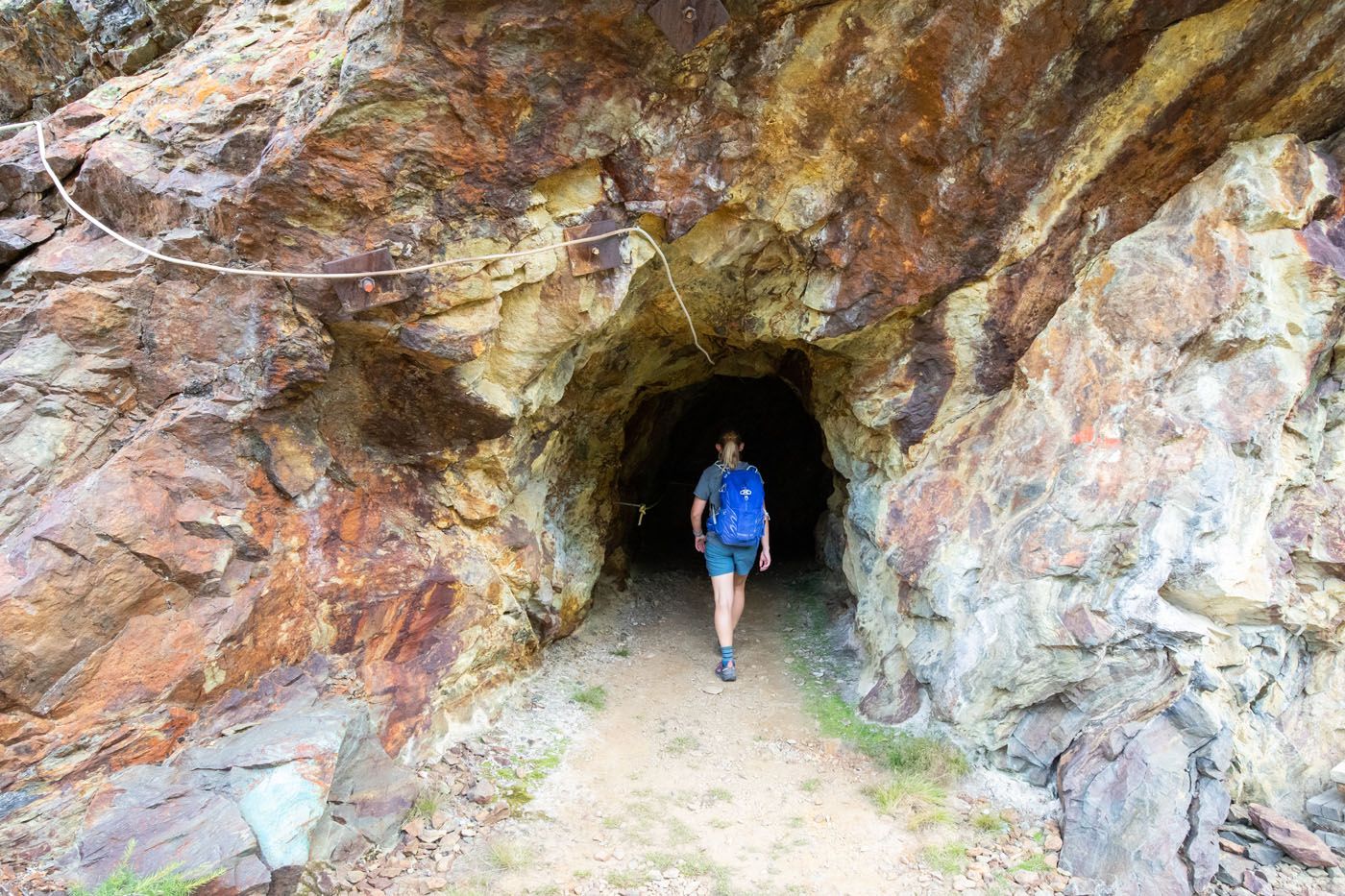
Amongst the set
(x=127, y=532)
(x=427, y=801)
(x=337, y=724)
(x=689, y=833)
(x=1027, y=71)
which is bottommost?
(x=689, y=833)

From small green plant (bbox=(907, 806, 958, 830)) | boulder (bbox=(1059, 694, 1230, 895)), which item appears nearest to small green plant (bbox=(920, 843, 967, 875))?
small green plant (bbox=(907, 806, 958, 830))

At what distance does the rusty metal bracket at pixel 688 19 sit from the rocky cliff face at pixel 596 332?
7.2 inches

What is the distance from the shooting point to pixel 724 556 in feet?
19.4

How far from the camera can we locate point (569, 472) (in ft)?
20.0

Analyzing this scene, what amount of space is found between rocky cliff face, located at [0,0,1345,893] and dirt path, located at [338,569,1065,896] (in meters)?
0.39

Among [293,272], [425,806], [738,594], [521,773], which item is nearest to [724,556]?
[738,594]

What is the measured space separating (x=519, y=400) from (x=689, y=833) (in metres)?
2.59

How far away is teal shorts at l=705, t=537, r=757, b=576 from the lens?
591cm

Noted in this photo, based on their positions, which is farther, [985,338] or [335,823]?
[985,338]

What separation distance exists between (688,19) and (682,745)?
4111 mm

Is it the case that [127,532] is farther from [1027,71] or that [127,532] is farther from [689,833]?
[1027,71]

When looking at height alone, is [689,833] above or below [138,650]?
below

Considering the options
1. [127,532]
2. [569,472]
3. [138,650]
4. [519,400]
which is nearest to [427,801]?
[138,650]

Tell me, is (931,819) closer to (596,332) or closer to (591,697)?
(591,697)
